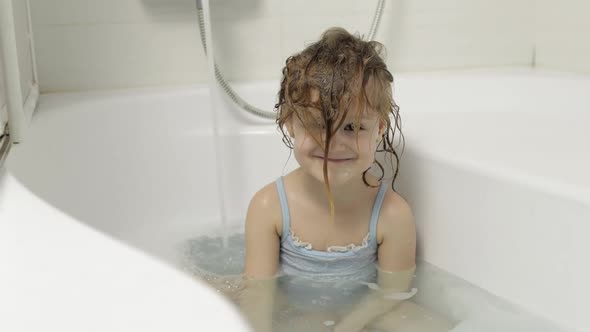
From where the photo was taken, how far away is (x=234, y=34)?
1.38 m

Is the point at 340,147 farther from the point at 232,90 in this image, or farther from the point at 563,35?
the point at 563,35

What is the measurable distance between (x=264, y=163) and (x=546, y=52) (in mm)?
739

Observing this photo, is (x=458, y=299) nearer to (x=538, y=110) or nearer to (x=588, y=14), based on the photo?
(x=538, y=110)

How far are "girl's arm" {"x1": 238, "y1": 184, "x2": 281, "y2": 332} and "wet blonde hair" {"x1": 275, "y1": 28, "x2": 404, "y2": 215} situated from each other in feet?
0.37

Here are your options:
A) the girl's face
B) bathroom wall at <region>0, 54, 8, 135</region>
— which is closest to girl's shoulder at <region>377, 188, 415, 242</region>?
the girl's face

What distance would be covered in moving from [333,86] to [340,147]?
8cm

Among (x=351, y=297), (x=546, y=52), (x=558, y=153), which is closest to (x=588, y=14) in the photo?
(x=546, y=52)

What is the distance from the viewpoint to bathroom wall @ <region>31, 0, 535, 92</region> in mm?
1318

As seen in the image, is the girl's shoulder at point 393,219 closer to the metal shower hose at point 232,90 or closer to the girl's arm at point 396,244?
the girl's arm at point 396,244

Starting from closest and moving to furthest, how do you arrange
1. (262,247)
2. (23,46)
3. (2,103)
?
(2,103), (262,247), (23,46)

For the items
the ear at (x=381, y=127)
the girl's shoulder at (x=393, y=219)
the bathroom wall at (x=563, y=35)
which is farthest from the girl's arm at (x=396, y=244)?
the bathroom wall at (x=563, y=35)

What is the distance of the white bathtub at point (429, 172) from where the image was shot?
80 cm

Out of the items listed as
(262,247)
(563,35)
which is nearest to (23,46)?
(262,247)

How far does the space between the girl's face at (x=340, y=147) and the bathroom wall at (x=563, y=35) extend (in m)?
0.74
